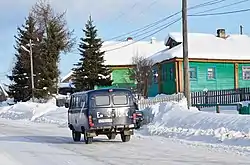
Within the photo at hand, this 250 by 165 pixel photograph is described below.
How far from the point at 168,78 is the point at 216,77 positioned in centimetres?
496

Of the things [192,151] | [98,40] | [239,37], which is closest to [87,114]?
[192,151]

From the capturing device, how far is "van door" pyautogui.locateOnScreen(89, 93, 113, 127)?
61.3 ft

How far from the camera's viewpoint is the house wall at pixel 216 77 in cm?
5457

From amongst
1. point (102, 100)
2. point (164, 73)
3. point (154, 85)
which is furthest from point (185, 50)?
point (154, 85)

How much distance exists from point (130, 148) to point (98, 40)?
44163 mm

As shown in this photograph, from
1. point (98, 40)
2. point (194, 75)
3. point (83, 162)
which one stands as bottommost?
point (83, 162)

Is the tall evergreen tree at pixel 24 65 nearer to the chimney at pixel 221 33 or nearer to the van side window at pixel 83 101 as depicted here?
the chimney at pixel 221 33

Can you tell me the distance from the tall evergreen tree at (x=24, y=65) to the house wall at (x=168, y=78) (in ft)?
53.2

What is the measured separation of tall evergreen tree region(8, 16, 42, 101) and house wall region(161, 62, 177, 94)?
16225 mm

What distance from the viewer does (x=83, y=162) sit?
45.0 ft

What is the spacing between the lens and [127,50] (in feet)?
250

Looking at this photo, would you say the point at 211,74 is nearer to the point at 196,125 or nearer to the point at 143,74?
the point at 143,74

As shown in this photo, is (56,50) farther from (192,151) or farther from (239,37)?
(192,151)

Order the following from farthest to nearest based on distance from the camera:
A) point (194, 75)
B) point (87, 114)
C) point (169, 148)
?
point (194, 75) < point (87, 114) < point (169, 148)
